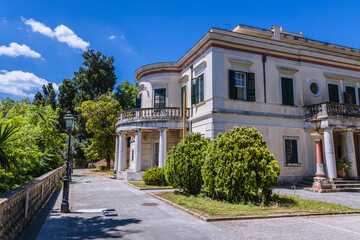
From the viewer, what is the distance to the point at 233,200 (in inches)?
405

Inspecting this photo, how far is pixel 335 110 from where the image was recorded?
17.2 m

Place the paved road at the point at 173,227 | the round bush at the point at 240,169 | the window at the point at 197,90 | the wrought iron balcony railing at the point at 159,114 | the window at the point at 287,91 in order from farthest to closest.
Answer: the wrought iron balcony railing at the point at 159,114, the window at the point at 287,91, the window at the point at 197,90, the round bush at the point at 240,169, the paved road at the point at 173,227

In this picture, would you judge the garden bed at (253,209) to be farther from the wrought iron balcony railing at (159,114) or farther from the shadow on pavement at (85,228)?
the wrought iron balcony railing at (159,114)

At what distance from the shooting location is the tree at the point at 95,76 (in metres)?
43.9

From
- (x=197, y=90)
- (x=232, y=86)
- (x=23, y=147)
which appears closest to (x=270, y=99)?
(x=232, y=86)

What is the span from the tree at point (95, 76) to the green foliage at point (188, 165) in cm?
3352

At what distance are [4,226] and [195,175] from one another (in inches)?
315

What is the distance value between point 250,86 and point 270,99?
182 cm

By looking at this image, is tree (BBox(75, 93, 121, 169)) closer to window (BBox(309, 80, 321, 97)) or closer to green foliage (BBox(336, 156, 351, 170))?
window (BBox(309, 80, 321, 97))

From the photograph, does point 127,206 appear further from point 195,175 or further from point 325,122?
point 325,122

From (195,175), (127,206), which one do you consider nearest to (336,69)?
(195,175)

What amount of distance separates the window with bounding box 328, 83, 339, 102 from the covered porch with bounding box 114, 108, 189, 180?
1127cm

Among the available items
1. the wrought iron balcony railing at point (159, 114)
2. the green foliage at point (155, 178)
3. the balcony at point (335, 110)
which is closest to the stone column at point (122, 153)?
the wrought iron balcony railing at point (159, 114)

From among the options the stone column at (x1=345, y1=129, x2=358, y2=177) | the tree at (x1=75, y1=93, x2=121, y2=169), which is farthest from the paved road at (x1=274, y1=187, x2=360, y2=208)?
the tree at (x1=75, y1=93, x2=121, y2=169)
